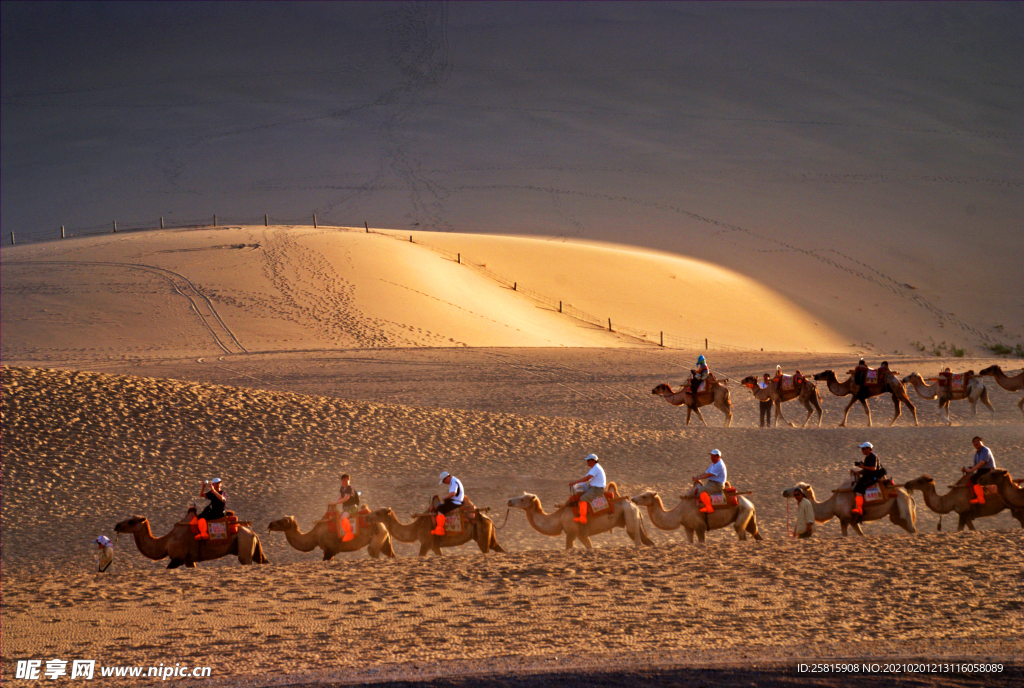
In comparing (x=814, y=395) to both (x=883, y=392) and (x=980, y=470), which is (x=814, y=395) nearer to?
(x=883, y=392)

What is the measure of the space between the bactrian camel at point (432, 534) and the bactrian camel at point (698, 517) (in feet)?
7.86

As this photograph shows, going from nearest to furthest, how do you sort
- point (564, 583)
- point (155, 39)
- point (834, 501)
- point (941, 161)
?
point (564, 583)
point (834, 501)
point (941, 161)
point (155, 39)

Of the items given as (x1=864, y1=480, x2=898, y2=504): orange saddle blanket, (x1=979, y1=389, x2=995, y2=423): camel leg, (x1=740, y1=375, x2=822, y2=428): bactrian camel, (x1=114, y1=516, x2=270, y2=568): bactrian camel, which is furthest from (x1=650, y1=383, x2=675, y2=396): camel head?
(x1=114, y1=516, x2=270, y2=568): bactrian camel

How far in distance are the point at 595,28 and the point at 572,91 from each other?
16517 mm

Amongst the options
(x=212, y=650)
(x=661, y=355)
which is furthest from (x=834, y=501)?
(x=661, y=355)

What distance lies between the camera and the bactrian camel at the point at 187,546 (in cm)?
1262

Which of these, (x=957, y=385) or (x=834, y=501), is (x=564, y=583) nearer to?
(x=834, y=501)

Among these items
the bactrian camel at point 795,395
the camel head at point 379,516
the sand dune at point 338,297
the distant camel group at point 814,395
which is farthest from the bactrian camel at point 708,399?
the sand dune at point 338,297

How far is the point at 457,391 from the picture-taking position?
2308 cm

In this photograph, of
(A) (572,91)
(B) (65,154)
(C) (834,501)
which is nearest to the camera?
(C) (834,501)

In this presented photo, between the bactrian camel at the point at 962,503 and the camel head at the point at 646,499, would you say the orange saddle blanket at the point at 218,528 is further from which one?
the bactrian camel at the point at 962,503

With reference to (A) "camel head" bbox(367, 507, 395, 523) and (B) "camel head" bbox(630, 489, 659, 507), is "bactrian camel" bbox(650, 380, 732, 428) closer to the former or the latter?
(B) "camel head" bbox(630, 489, 659, 507)

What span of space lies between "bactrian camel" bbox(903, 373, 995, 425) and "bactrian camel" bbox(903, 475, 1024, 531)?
7.48 meters

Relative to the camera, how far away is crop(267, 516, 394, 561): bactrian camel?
13.0 meters
